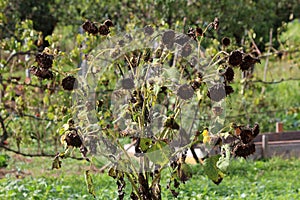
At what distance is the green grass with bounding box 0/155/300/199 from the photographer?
4645mm

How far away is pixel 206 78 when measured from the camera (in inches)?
116

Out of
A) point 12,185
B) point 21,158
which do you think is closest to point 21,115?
point 12,185

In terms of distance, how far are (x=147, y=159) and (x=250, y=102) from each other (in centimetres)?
604

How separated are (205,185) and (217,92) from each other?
2.41 meters

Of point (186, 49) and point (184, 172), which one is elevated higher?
point (186, 49)

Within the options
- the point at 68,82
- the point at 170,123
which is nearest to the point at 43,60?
the point at 68,82

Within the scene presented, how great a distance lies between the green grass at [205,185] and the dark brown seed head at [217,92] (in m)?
1.74

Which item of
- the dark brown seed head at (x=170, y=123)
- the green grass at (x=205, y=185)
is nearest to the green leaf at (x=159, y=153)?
the dark brown seed head at (x=170, y=123)

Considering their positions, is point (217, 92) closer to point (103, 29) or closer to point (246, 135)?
point (246, 135)

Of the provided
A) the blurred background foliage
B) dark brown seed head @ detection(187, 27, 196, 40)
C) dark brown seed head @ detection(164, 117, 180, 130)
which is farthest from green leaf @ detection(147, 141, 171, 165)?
the blurred background foliage

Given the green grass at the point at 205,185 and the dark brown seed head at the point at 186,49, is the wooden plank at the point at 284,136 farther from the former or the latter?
the dark brown seed head at the point at 186,49

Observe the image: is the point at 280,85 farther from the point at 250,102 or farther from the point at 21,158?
the point at 21,158

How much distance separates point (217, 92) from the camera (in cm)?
281

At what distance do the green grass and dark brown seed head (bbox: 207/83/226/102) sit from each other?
1.74m
